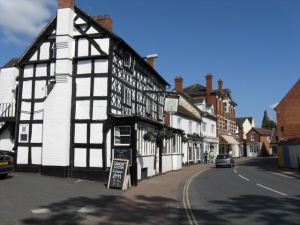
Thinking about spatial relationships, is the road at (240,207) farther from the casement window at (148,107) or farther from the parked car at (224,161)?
the parked car at (224,161)

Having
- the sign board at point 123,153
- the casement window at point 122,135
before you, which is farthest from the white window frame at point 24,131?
the sign board at point 123,153

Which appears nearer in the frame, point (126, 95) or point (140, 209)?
point (140, 209)

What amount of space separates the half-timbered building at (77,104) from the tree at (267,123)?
332 feet

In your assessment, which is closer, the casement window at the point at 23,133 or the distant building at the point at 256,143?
the casement window at the point at 23,133

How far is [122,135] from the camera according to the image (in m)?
18.5

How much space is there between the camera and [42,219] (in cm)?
878

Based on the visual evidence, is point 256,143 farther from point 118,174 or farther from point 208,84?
point 118,174

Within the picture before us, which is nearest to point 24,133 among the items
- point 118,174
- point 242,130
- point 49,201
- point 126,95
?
point 126,95

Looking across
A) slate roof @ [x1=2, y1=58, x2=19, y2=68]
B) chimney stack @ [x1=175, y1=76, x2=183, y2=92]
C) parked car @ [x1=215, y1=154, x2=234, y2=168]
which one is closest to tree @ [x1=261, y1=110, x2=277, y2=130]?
chimney stack @ [x1=175, y1=76, x2=183, y2=92]

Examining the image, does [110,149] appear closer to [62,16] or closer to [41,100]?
[41,100]

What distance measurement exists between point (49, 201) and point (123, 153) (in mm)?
7051

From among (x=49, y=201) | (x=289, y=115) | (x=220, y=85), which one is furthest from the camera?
(x=220, y=85)

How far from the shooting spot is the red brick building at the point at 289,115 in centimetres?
3909

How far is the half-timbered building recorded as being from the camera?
18.4m
